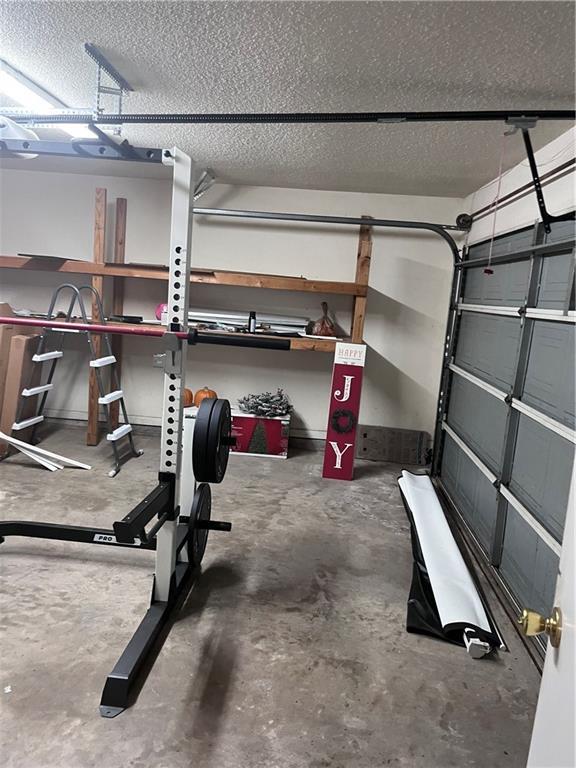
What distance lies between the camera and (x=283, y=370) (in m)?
5.20

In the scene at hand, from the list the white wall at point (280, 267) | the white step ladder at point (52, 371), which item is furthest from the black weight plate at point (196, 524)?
the white wall at point (280, 267)

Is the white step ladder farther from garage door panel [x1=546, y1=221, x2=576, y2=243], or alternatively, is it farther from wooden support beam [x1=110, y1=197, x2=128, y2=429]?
garage door panel [x1=546, y1=221, x2=576, y2=243]

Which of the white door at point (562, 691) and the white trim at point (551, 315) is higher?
the white trim at point (551, 315)

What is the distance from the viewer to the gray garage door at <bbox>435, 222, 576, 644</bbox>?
7.93 feet

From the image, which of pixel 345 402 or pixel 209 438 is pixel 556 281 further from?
pixel 345 402

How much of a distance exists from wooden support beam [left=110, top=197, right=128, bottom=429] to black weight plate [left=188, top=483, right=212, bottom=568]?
2.51 meters

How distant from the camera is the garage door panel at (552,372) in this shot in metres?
2.36

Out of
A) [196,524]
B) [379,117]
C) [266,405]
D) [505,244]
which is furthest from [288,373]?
[379,117]

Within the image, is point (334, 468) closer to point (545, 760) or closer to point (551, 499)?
point (551, 499)

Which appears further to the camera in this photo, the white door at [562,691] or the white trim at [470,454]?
the white trim at [470,454]

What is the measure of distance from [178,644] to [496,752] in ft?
4.32

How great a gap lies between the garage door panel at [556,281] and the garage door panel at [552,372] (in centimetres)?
11

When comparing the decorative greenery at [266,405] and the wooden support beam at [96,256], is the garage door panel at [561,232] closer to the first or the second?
the decorative greenery at [266,405]

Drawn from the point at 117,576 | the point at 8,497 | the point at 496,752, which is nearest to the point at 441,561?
the point at 496,752
